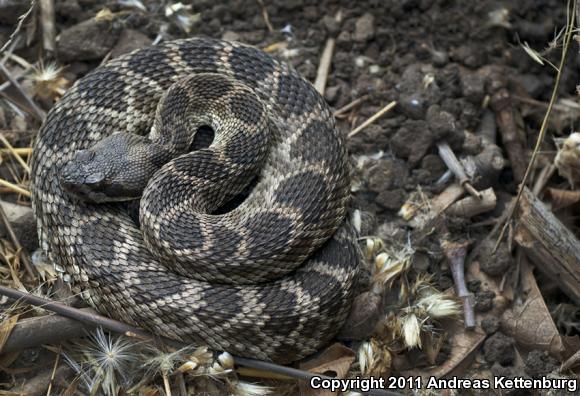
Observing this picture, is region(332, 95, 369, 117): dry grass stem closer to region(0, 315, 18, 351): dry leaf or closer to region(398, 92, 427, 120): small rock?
region(398, 92, 427, 120): small rock

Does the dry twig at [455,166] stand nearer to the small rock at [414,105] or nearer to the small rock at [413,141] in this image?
the small rock at [413,141]

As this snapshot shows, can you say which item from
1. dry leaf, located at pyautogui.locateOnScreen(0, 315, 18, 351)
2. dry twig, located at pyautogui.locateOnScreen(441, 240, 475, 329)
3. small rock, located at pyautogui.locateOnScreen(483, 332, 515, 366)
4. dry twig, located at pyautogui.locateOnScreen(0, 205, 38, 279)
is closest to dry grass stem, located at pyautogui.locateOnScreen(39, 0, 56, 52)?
dry twig, located at pyautogui.locateOnScreen(0, 205, 38, 279)

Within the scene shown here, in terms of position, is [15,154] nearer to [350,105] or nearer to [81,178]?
[81,178]

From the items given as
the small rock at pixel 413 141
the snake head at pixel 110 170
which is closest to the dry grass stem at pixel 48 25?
the snake head at pixel 110 170

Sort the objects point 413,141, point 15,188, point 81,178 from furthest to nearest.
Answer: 1. point 413,141
2. point 15,188
3. point 81,178

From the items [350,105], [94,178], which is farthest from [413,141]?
[94,178]

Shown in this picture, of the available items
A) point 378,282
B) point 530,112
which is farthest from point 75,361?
point 530,112

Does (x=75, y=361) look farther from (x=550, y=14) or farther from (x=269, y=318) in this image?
(x=550, y=14)
